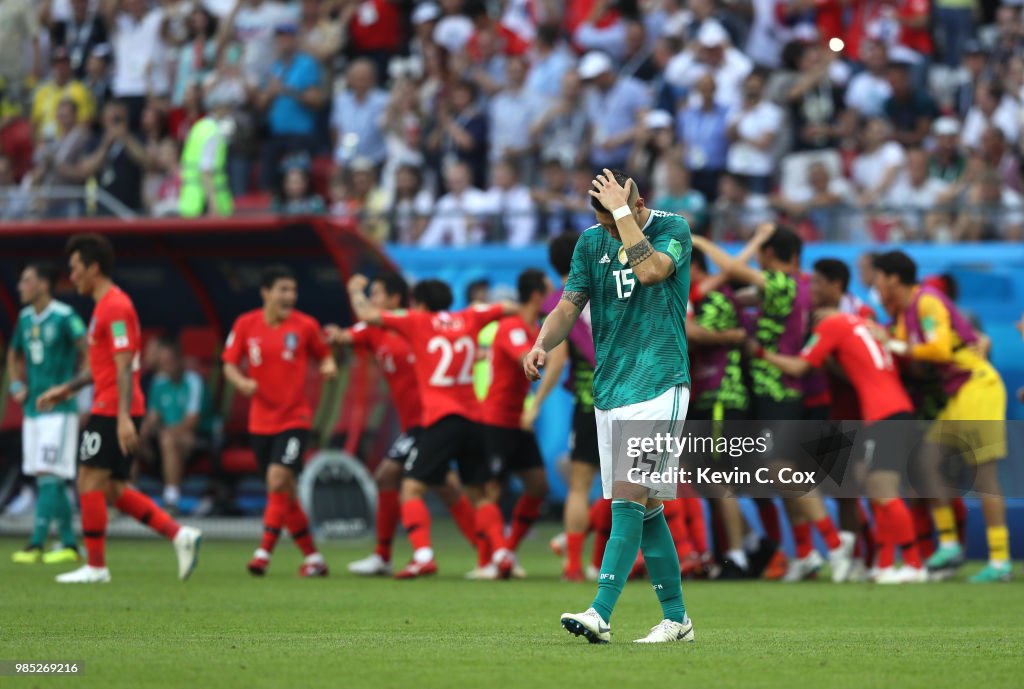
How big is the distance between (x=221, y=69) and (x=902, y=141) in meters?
9.54

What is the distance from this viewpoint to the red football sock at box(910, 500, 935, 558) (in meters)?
14.3

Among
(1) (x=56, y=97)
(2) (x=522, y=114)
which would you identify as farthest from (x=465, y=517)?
(1) (x=56, y=97)

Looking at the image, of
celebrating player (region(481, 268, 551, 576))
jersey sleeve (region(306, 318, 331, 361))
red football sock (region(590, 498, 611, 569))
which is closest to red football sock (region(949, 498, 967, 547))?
red football sock (region(590, 498, 611, 569))

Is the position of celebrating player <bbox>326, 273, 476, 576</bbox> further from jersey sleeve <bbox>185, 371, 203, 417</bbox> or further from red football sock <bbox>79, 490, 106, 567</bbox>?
jersey sleeve <bbox>185, 371, 203, 417</bbox>

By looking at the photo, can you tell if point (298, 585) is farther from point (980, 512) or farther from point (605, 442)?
point (980, 512)

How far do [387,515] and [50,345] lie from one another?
332 centimetres

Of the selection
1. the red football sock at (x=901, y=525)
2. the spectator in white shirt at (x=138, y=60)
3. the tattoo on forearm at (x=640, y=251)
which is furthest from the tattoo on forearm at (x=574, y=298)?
the spectator in white shirt at (x=138, y=60)

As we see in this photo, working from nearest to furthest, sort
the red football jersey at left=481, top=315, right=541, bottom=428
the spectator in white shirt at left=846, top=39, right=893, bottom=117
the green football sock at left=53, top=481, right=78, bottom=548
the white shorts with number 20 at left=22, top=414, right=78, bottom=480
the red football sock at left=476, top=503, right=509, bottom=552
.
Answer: the red football jersey at left=481, top=315, right=541, bottom=428
the red football sock at left=476, top=503, right=509, bottom=552
the white shorts with number 20 at left=22, top=414, right=78, bottom=480
the green football sock at left=53, top=481, right=78, bottom=548
the spectator in white shirt at left=846, top=39, right=893, bottom=117

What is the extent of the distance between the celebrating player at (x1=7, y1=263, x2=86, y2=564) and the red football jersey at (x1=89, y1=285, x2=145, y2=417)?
2.43 m

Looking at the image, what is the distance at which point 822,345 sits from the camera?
1335cm

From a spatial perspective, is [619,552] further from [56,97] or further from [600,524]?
[56,97]

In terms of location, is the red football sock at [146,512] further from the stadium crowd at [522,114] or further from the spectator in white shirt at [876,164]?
the spectator in white shirt at [876,164]

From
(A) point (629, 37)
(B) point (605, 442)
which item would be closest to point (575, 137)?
(A) point (629, 37)

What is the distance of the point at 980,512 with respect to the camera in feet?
50.8
